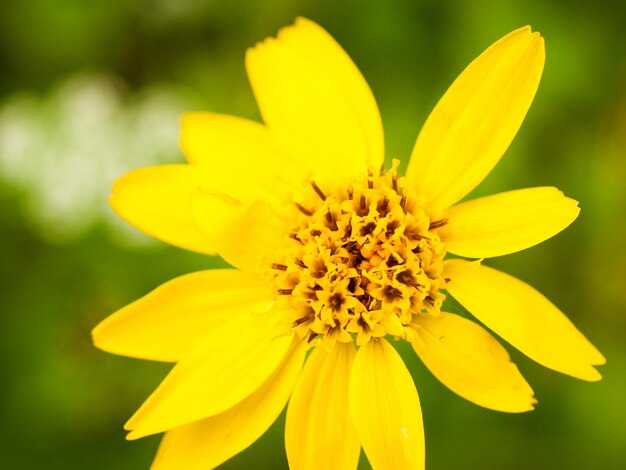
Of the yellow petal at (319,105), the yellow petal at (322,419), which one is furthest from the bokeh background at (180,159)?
the yellow petal at (319,105)

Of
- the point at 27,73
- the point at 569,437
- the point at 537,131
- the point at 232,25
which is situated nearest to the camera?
the point at 569,437

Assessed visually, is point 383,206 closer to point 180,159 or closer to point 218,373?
point 218,373

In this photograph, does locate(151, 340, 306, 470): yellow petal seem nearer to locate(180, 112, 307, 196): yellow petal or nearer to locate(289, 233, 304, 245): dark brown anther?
locate(289, 233, 304, 245): dark brown anther

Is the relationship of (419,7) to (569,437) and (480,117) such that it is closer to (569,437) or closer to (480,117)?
(480,117)

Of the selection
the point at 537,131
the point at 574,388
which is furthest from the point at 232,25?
the point at 574,388

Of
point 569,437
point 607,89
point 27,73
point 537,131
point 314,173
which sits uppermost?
point 27,73

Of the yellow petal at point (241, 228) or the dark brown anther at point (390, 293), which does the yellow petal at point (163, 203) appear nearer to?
the yellow petal at point (241, 228)

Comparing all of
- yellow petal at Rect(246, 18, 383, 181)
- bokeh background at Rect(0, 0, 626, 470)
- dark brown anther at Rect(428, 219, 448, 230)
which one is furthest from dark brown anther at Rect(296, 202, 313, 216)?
bokeh background at Rect(0, 0, 626, 470)

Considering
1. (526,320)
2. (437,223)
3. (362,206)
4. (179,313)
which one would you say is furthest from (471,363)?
(179,313)
